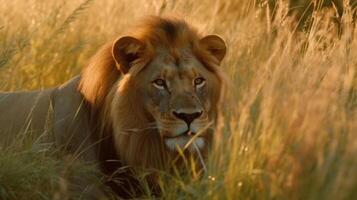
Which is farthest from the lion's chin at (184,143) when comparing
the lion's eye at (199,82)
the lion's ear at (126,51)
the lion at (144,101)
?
the lion's ear at (126,51)

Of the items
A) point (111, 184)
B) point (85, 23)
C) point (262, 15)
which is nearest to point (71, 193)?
→ point (111, 184)

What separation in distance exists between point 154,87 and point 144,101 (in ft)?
0.30

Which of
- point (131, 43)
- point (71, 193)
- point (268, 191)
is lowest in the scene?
point (71, 193)

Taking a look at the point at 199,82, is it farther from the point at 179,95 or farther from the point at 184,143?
the point at 184,143

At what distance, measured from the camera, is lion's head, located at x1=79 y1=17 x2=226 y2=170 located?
5.11m

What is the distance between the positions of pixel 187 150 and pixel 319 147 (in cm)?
119

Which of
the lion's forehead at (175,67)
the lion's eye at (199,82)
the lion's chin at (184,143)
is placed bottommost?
the lion's chin at (184,143)

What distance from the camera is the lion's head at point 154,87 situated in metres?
5.11

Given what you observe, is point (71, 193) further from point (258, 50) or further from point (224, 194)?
point (258, 50)

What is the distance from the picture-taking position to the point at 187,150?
16.8ft

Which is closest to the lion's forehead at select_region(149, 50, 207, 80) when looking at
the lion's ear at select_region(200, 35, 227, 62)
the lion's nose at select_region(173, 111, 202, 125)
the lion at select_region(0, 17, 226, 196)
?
the lion at select_region(0, 17, 226, 196)

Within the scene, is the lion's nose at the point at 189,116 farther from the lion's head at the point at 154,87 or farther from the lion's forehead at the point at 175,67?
the lion's forehead at the point at 175,67

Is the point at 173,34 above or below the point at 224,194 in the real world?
above

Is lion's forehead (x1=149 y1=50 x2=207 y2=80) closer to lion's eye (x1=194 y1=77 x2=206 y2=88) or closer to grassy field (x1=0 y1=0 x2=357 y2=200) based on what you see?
lion's eye (x1=194 y1=77 x2=206 y2=88)
